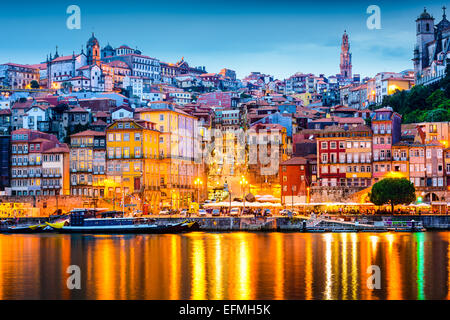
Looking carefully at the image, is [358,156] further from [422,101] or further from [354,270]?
[354,270]

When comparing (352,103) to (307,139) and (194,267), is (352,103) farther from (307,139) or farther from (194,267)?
(194,267)

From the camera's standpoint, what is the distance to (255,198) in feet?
296

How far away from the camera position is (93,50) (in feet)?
634

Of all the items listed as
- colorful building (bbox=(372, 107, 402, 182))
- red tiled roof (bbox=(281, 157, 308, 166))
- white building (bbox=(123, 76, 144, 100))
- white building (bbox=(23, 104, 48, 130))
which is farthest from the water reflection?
white building (bbox=(123, 76, 144, 100))

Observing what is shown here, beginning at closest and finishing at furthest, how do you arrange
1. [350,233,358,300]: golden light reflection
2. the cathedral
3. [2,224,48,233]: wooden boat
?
[350,233,358,300]: golden light reflection, [2,224,48,233]: wooden boat, the cathedral

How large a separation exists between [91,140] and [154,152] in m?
7.78

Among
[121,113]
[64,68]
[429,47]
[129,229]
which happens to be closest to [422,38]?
[429,47]

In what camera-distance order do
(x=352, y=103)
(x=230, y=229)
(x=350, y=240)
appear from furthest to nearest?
(x=352, y=103) < (x=230, y=229) < (x=350, y=240)

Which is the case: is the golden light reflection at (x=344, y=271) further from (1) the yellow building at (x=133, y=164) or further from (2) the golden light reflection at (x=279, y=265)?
(1) the yellow building at (x=133, y=164)

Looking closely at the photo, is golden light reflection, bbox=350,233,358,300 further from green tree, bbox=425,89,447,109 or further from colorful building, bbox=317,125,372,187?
green tree, bbox=425,89,447,109

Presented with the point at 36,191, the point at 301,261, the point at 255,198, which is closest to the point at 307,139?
the point at 255,198

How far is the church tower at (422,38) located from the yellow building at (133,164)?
232ft

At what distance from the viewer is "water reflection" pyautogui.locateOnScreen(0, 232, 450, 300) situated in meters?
37.5

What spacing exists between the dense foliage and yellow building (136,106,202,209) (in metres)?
31.3
